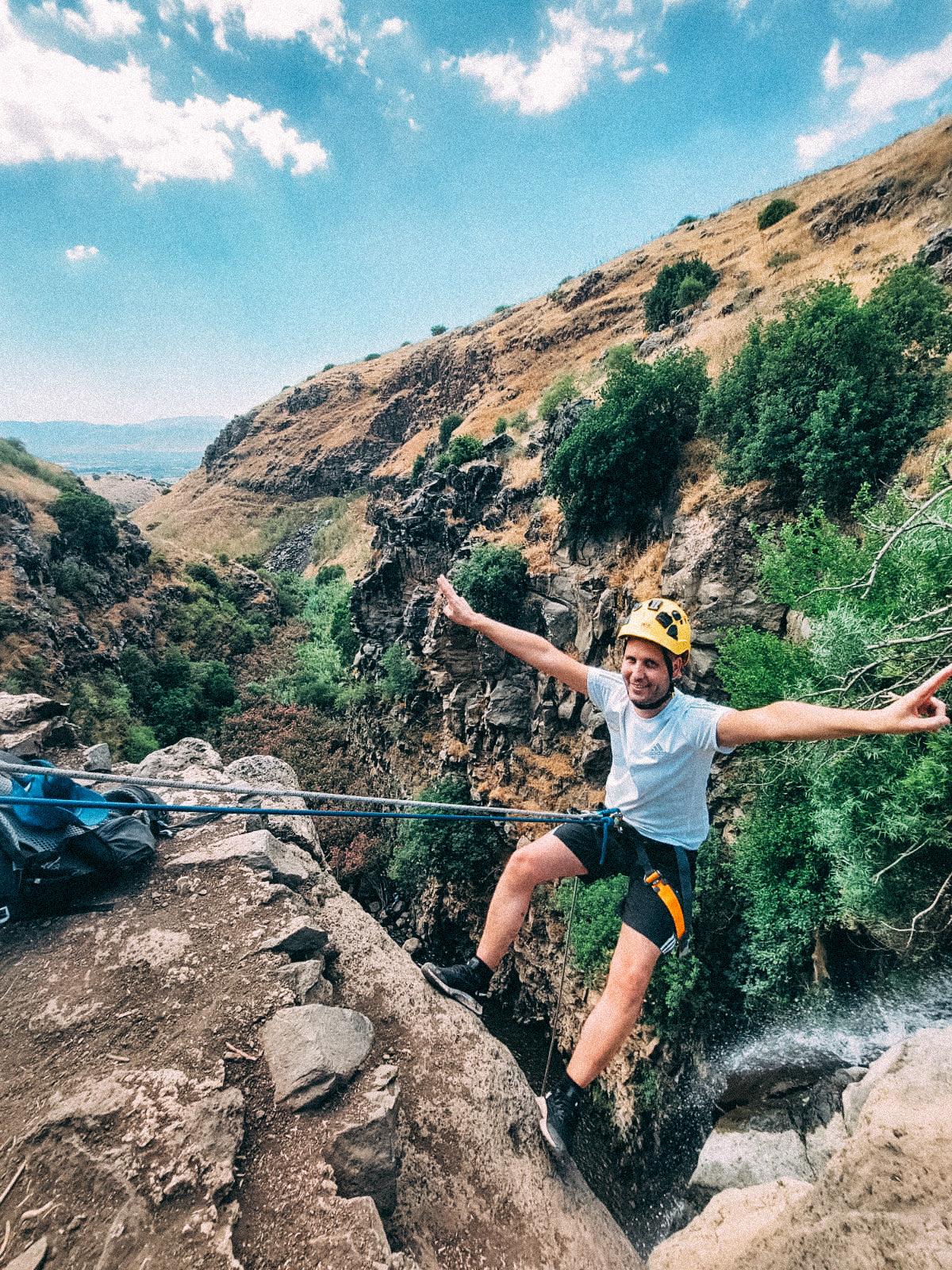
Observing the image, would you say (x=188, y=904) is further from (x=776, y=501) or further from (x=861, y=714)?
(x=776, y=501)

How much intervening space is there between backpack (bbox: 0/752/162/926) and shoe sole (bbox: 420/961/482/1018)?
273cm

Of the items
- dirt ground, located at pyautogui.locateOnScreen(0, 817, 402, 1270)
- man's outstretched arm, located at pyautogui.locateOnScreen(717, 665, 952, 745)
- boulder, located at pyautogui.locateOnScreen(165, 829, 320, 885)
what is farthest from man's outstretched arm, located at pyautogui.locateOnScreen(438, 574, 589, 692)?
boulder, located at pyautogui.locateOnScreen(165, 829, 320, 885)

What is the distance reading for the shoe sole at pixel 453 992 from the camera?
4.01 metres

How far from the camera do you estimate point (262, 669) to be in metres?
29.6

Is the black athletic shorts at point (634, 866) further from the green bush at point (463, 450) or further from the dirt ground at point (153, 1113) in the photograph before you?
the green bush at point (463, 450)

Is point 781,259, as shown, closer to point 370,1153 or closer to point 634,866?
point 634,866

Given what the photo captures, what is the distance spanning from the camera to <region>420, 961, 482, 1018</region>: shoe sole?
13.2ft

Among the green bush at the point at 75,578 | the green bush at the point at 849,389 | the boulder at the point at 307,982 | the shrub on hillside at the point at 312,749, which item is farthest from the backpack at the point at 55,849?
the green bush at the point at 75,578

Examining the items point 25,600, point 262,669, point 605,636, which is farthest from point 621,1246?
point 262,669

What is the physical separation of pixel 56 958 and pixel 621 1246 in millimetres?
4863

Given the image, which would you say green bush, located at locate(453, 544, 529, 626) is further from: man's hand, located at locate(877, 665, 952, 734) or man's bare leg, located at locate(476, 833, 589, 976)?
man's hand, located at locate(877, 665, 952, 734)

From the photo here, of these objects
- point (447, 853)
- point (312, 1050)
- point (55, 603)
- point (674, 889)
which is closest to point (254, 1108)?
point (312, 1050)

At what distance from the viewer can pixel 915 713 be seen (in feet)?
7.78

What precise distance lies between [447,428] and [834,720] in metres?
36.7
